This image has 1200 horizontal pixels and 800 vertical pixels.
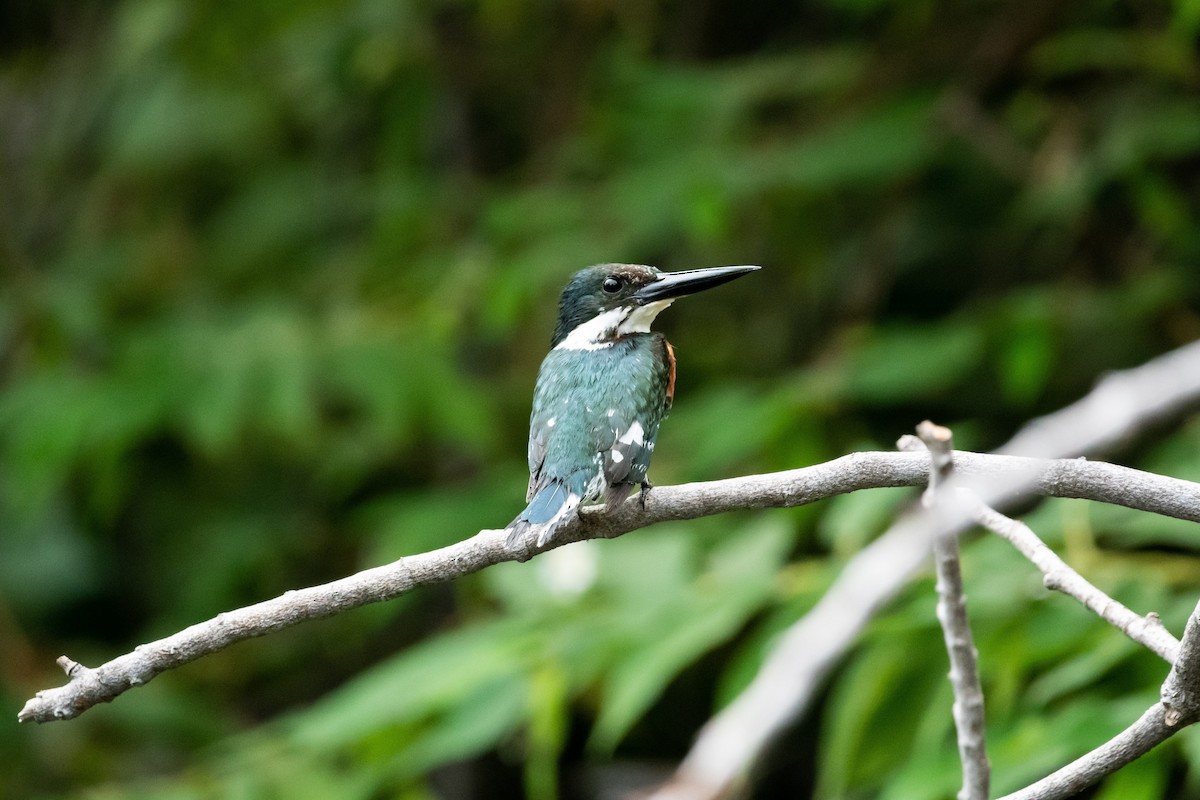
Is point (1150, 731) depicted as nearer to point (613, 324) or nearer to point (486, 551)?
point (486, 551)

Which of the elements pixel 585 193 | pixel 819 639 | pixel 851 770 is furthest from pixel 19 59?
pixel 819 639

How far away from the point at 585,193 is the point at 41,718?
11.4ft

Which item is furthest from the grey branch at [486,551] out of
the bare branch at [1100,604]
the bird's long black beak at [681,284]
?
the bird's long black beak at [681,284]

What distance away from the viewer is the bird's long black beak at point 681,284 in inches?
114

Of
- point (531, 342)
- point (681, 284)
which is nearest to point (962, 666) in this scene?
point (681, 284)

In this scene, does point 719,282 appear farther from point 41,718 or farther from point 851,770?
point 41,718

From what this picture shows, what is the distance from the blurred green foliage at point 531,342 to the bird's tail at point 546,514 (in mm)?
603

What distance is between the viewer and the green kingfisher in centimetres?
231

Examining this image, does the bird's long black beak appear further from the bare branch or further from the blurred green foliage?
the bare branch

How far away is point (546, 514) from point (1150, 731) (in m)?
0.99

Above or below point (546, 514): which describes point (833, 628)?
below

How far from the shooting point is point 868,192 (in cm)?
511

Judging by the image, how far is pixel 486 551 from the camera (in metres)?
1.72

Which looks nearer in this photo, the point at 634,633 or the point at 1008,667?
the point at 1008,667
